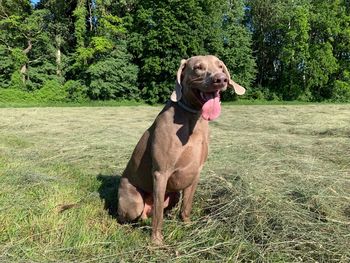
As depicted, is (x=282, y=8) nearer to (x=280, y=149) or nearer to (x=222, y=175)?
(x=280, y=149)

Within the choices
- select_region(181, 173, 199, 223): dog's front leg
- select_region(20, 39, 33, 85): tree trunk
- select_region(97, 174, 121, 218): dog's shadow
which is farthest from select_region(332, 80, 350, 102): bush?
select_region(181, 173, 199, 223): dog's front leg

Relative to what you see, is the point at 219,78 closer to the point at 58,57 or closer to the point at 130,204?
the point at 130,204

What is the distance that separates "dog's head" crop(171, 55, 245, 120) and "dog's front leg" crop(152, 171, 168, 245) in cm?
68

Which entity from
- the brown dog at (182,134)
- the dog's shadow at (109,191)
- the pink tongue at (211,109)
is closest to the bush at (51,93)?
the dog's shadow at (109,191)

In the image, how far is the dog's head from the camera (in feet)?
10.7

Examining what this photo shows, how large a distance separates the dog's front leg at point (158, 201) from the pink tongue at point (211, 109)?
67 cm

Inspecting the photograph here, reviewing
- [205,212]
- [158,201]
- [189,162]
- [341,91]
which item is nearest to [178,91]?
[189,162]

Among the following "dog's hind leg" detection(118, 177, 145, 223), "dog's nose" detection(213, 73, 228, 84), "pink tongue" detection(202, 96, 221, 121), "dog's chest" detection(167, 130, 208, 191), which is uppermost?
"dog's nose" detection(213, 73, 228, 84)

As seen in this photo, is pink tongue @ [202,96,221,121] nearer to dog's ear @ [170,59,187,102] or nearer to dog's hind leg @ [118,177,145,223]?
dog's ear @ [170,59,187,102]

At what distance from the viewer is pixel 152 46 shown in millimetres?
25359

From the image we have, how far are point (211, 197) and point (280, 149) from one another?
3.28 meters

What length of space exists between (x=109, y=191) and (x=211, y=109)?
2.17m

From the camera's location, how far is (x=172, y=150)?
140 inches

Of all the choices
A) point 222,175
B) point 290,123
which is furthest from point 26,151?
point 290,123
